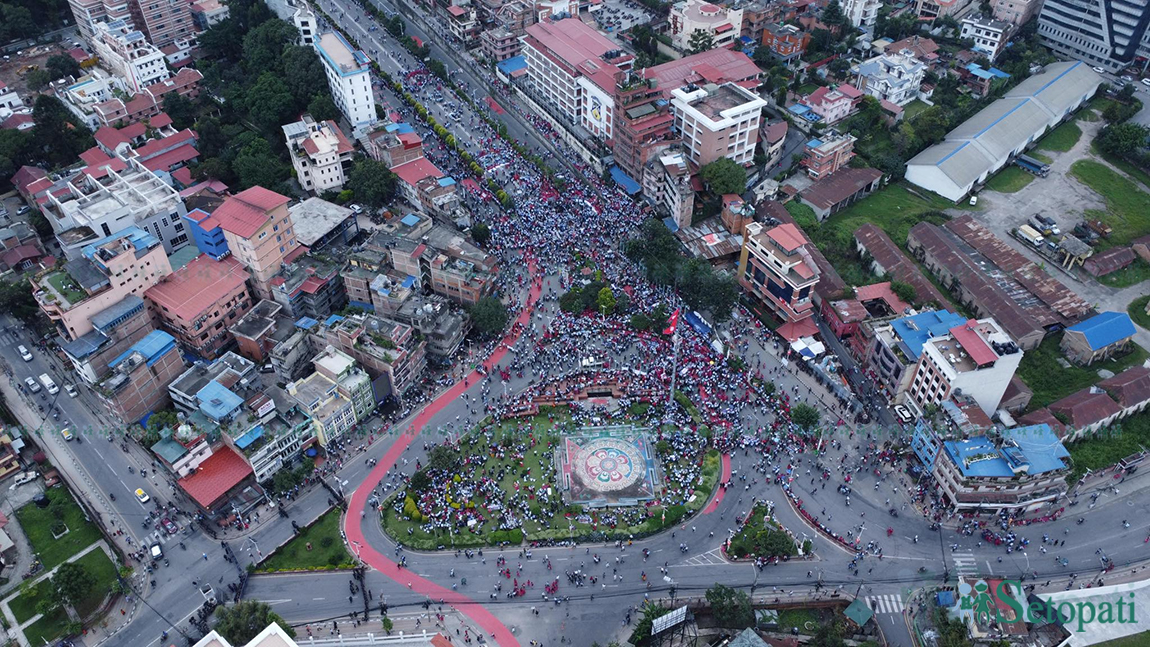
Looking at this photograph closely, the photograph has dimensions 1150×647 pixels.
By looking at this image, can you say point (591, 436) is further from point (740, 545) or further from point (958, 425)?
point (958, 425)

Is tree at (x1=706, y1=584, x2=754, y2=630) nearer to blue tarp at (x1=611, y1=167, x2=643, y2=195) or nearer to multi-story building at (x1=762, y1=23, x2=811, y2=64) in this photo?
blue tarp at (x1=611, y1=167, x2=643, y2=195)

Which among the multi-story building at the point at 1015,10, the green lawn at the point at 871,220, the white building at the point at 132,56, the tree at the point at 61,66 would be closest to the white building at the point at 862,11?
the multi-story building at the point at 1015,10

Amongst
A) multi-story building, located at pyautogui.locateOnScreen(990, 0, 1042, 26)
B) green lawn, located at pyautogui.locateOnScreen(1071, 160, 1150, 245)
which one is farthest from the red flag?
multi-story building, located at pyautogui.locateOnScreen(990, 0, 1042, 26)

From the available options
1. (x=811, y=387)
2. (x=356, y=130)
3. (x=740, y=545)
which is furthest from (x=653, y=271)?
(x=356, y=130)

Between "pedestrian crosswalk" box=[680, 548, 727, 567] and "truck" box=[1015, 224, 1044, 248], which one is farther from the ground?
"truck" box=[1015, 224, 1044, 248]

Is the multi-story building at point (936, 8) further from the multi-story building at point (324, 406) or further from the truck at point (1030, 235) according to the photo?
the multi-story building at point (324, 406)

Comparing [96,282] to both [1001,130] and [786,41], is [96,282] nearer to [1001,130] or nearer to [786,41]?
[786,41]

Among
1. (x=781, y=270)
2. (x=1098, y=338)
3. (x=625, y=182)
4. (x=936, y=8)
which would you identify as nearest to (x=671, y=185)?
(x=625, y=182)

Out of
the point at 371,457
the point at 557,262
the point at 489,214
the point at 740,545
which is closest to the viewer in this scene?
the point at 740,545
